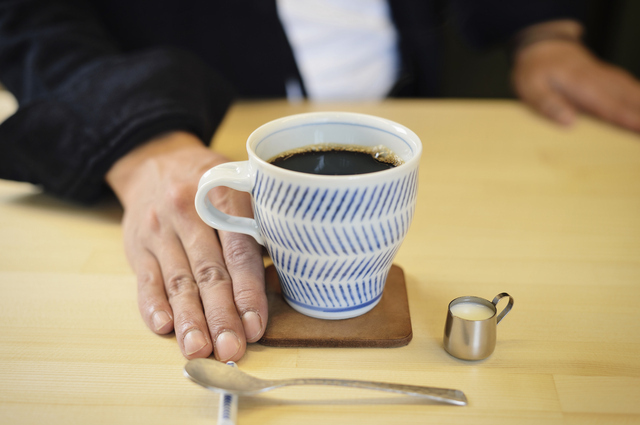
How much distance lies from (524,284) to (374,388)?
28cm

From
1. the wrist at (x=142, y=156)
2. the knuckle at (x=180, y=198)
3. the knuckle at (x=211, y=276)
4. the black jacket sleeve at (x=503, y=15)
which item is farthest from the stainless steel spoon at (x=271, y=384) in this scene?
the black jacket sleeve at (x=503, y=15)

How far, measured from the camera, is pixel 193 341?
48 cm

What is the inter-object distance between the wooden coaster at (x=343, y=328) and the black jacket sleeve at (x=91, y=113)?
0.35 meters

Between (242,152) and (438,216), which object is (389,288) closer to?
(438,216)

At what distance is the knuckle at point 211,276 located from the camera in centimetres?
53

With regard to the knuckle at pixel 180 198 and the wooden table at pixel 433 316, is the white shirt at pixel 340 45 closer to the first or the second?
the wooden table at pixel 433 316

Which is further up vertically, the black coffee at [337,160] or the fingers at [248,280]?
the black coffee at [337,160]

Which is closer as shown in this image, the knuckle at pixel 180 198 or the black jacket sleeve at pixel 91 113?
the knuckle at pixel 180 198

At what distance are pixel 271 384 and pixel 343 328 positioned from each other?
0.11 meters

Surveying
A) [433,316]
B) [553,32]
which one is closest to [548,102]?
[553,32]

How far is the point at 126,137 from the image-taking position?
0.72 meters

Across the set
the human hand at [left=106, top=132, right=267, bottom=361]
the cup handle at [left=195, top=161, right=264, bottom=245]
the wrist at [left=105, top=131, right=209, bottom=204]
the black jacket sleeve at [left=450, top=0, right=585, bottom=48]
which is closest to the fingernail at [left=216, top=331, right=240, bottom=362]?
the human hand at [left=106, top=132, right=267, bottom=361]

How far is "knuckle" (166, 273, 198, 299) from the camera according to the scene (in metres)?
0.54

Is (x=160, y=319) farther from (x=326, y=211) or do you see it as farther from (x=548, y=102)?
(x=548, y=102)
